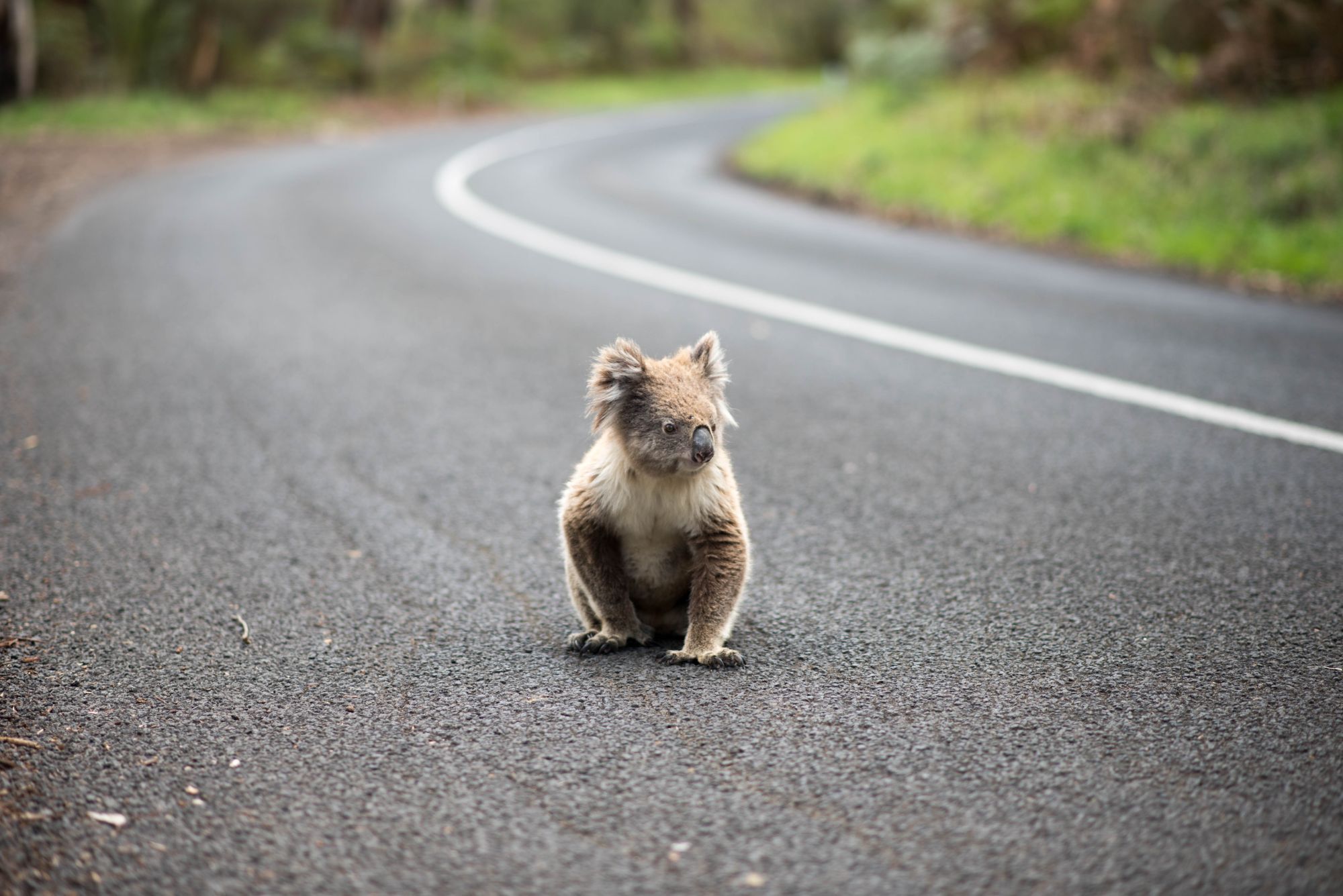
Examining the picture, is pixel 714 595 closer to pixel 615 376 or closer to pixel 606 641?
pixel 606 641

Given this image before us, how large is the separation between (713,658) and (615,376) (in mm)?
962

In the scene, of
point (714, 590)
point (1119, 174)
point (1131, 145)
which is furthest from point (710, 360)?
point (1131, 145)

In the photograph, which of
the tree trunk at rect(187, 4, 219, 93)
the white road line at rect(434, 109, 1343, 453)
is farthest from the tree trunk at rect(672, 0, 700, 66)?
the white road line at rect(434, 109, 1343, 453)

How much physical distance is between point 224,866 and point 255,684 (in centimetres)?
94

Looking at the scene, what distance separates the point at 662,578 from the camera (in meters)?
3.78

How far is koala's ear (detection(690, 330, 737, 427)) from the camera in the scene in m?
3.86

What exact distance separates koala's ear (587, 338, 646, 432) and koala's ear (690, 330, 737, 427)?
0.25m

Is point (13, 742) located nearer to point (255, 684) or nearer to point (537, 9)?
point (255, 684)

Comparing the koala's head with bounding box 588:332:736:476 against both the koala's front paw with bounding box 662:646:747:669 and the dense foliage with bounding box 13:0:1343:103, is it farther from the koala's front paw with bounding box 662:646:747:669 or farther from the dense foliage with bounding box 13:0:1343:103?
the dense foliage with bounding box 13:0:1343:103

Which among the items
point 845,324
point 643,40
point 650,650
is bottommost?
point 650,650

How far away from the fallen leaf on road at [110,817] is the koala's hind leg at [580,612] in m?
1.44

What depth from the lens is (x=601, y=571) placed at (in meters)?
3.68

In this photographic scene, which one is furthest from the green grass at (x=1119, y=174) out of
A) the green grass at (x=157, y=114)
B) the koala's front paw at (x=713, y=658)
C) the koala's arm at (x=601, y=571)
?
the green grass at (x=157, y=114)

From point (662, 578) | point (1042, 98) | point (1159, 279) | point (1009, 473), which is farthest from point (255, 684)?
point (1042, 98)
